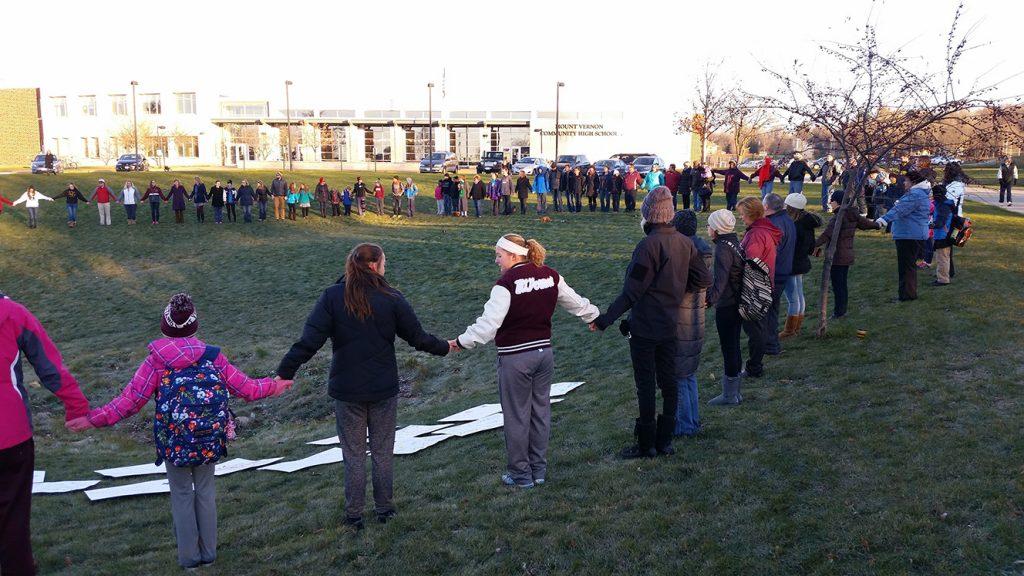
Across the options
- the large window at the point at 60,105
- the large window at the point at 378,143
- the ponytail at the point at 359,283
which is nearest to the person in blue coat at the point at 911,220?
the ponytail at the point at 359,283

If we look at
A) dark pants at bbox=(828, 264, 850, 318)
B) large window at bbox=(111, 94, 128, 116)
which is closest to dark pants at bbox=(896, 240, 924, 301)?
dark pants at bbox=(828, 264, 850, 318)

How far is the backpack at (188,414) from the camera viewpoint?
4.74 metres

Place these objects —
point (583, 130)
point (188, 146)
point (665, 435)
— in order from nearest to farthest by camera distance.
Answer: point (665, 435), point (583, 130), point (188, 146)

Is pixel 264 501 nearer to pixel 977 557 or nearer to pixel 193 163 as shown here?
pixel 977 557

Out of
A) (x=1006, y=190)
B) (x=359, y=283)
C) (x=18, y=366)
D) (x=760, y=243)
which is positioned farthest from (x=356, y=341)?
(x=1006, y=190)

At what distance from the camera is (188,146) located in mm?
78625

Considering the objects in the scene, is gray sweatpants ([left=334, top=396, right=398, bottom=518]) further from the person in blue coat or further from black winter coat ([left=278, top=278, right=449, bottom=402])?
the person in blue coat

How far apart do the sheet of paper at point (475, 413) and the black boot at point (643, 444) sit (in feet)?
8.57

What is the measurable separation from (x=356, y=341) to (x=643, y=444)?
2424mm

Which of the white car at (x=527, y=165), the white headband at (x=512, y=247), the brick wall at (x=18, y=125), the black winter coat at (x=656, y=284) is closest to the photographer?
the white headband at (x=512, y=247)

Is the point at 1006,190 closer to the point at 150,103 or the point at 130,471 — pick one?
the point at 130,471

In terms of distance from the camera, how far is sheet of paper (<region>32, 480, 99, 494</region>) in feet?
24.6

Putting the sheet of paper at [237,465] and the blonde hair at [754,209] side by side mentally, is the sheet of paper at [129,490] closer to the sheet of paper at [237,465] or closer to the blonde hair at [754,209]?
the sheet of paper at [237,465]

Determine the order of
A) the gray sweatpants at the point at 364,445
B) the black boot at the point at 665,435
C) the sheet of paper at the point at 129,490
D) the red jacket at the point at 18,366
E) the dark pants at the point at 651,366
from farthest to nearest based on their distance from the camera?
the sheet of paper at the point at 129,490 → the black boot at the point at 665,435 → the dark pants at the point at 651,366 → the gray sweatpants at the point at 364,445 → the red jacket at the point at 18,366
